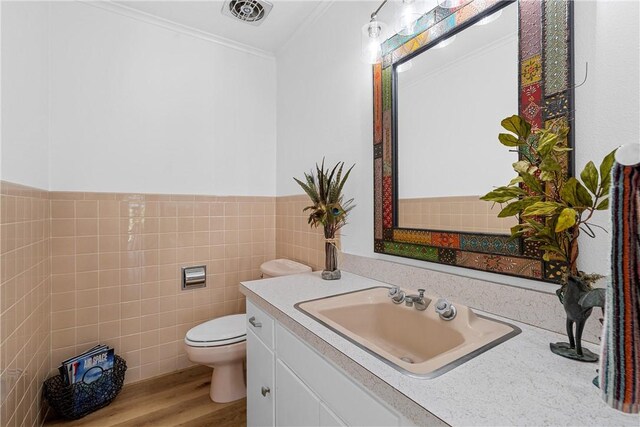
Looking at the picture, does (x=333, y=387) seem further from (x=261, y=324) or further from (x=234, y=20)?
(x=234, y=20)

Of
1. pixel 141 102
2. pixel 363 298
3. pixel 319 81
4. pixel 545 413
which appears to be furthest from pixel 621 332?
pixel 141 102

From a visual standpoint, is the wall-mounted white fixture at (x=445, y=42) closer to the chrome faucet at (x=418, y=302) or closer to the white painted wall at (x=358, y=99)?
the white painted wall at (x=358, y=99)

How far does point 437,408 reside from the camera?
1.75ft

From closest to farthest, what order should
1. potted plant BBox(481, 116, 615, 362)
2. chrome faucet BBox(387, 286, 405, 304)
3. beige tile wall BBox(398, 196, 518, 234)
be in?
potted plant BBox(481, 116, 615, 362) < beige tile wall BBox(398, 196, 518, 234) < chrome faucet BBox(387, 286, 405, 304)

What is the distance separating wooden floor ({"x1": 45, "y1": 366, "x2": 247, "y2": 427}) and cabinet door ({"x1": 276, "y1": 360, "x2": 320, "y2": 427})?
29.2 inches

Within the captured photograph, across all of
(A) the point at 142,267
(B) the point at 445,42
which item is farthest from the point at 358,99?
(A) the point at 142,267

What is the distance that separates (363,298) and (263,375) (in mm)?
533

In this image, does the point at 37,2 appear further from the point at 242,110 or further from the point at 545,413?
the point at 545,413

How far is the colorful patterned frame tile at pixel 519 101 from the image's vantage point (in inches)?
32.5

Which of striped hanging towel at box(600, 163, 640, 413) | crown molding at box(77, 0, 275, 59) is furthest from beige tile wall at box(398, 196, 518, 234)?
crown molding at box(77, 0, 275, 59)

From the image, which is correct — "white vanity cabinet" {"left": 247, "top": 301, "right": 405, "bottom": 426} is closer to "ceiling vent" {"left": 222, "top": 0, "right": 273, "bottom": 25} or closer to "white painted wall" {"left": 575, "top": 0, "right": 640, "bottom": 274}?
"white painted wall" {"left": 575, "top": 0, "right": 640, "bottom": 274}

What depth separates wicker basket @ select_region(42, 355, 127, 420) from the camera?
5.10 ft

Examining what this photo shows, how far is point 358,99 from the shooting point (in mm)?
1597

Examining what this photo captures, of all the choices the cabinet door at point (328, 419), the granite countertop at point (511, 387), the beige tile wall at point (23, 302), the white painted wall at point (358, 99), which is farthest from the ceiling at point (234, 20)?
the cabinet door at point (328, 419)
